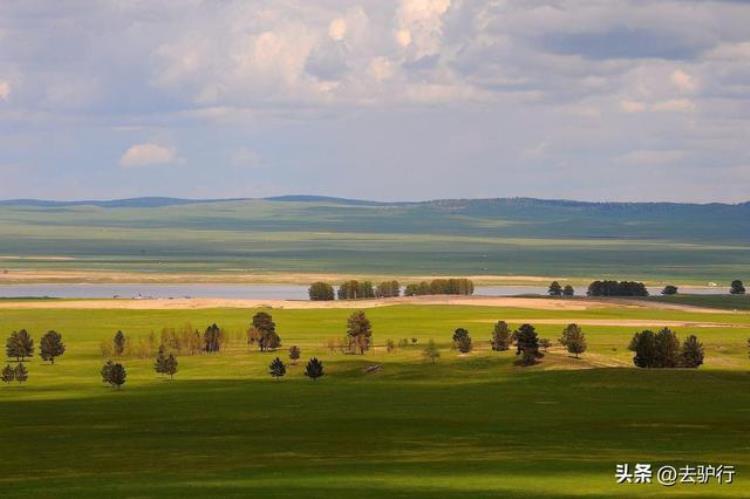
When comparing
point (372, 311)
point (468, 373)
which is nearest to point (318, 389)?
point (468, 373)

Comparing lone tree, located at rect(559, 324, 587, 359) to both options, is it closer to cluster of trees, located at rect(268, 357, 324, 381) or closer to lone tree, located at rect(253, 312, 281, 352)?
cluster of trees, located at rect(268, 357, 324, 381)

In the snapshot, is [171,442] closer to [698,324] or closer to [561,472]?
[561,472]

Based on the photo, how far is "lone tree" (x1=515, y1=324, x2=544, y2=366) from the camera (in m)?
112

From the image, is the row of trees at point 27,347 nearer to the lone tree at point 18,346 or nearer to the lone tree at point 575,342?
the lone tree at point 18,346

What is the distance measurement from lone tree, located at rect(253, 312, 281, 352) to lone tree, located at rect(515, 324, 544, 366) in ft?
75.0

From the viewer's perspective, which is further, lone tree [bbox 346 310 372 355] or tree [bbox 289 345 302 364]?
lone tree [bbox 346 310 372 355]

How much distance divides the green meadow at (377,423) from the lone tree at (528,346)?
0.92 metres

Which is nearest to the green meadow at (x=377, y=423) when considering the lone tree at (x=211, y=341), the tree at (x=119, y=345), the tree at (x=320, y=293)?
the tree at (x=119, y=345)

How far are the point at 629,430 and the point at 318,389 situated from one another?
28.6 m

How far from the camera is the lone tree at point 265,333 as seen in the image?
128m

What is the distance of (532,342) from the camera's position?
368 ft

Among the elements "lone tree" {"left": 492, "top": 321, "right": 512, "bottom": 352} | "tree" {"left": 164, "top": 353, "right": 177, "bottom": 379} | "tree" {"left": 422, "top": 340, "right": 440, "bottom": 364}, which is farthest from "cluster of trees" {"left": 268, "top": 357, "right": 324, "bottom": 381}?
"lone tree" {"left": 492, "top": 321, "right": 512, "bottom": 352}

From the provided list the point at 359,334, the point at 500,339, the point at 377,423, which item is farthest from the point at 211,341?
the point at 377,423

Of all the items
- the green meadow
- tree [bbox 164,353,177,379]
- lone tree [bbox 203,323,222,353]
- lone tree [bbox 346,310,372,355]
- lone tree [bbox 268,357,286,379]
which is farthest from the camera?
lone tree [bbox 203,323,222,353]
